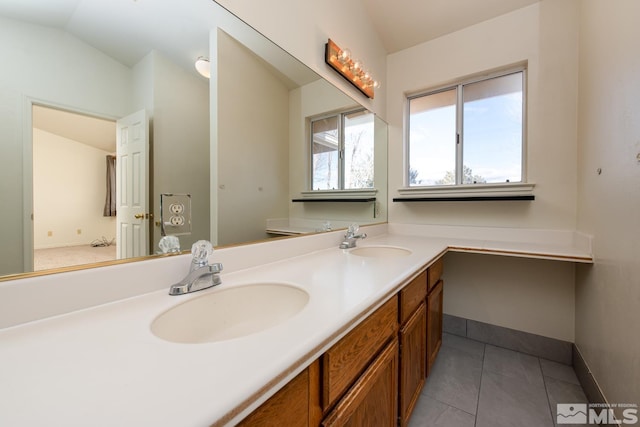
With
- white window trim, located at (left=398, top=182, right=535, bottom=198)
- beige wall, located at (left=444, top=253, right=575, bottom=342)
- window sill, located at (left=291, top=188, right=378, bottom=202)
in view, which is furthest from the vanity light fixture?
beige wall, located at (left=444, top=253, right=575, bottom=342)

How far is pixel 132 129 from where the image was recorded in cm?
73

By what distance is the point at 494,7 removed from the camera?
5.87 feet

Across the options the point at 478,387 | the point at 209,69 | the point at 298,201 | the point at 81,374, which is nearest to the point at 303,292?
the point at 81,374

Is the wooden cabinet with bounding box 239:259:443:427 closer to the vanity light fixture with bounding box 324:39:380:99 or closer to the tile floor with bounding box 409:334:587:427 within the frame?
the tile floor with bounding box 409:334:587:427

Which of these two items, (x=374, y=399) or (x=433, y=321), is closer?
(x=374, y=399)

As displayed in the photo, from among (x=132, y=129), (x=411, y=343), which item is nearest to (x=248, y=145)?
(x=132, y=129)

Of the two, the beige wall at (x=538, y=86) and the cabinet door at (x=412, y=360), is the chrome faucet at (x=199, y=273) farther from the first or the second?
the beige wall at (x=538, y=86)

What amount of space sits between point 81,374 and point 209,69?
0.94 meters

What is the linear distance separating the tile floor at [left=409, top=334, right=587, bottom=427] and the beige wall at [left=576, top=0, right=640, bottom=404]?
0.25 meters

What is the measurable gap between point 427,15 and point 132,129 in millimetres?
2204

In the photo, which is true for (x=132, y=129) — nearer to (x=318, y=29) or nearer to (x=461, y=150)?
(x=318, y=29)

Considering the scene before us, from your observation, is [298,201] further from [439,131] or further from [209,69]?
[439,131]

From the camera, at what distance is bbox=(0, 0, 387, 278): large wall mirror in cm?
56

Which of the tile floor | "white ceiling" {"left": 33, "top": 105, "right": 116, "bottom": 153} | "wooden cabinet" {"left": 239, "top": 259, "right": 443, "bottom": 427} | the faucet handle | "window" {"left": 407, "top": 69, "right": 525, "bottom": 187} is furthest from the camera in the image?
"window" {"left": 407, "top": 69, "right": 525, "bottom": 187}
